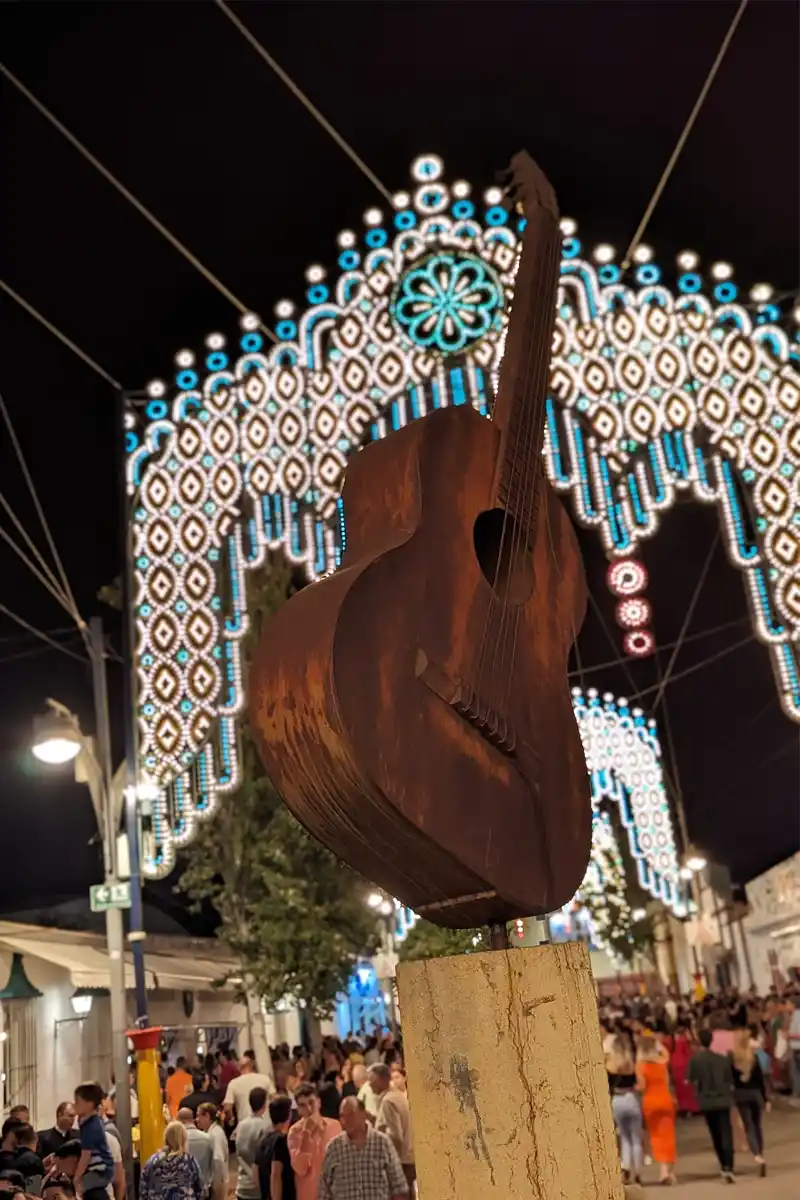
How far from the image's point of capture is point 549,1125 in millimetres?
3412

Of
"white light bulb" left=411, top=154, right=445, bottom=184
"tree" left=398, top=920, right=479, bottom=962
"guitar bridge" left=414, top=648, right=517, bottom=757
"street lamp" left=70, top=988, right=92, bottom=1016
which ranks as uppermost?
"white light bulb" left=411, top=154, right=445, bottom=184

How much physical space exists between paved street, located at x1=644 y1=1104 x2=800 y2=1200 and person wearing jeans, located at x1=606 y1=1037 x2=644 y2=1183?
0.41 metres

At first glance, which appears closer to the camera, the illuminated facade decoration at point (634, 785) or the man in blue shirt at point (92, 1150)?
the man in blue shirt at point (92, 1150)

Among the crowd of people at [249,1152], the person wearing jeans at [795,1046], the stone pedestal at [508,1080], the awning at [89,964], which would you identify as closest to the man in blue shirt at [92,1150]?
the crowd of people at [249,1152]

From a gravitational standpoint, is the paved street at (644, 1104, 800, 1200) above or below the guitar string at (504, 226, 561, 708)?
below

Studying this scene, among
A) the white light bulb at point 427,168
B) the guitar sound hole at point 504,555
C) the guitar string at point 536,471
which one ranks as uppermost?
the white light bulb at point 427,168

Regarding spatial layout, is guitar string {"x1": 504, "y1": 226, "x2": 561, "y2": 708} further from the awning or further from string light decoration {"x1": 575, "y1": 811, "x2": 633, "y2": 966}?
string light decoration {"x1": 575, "y1": 811, "x2": 633, "y2": 966}

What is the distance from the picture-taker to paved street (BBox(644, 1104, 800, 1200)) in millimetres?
11148

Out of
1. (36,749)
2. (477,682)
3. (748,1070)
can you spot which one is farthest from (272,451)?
(477,682)

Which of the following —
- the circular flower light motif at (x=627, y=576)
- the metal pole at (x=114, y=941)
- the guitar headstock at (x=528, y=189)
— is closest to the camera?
the guitar headstock at (x=528, y=189)

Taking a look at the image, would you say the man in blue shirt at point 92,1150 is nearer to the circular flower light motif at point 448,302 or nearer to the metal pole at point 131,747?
the metal pole at point 131,747

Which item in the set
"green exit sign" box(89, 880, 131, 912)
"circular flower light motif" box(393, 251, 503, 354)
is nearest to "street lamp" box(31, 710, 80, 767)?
"green exit sign" box(89, 880, 131, 912)

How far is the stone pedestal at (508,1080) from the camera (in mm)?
3389

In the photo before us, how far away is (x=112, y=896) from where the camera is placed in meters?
12.2
